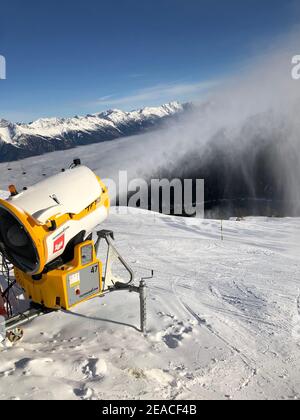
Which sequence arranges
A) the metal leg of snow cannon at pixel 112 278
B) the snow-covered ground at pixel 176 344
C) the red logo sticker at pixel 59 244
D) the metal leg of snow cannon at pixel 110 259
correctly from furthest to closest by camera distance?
the metal leg of snow cannon at pixel 110 259 → the metal leg of snow cannon at pixel 112 278 → the red logo sticker at pixel 59 244 → the snow-covered ground at pixel 176 344

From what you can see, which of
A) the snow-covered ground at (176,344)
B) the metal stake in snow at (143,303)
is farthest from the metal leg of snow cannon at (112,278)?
the snow-covered ground at (176,344)

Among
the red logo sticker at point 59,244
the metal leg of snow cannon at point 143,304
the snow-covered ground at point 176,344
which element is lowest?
the snow-covered ground at point 176,344

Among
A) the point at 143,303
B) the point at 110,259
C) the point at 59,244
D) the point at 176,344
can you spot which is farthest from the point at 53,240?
the point at 176,344

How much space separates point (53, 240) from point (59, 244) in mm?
217

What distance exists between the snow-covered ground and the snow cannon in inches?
34.5

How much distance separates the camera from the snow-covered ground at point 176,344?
4.91 m

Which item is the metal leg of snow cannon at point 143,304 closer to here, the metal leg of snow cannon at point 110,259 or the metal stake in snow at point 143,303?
the metal stake in snow at point 143,303

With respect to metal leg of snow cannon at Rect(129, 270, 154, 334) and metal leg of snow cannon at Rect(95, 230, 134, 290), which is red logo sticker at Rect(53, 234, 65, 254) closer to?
metal leg of snow cannon at Rect(95, 230, 134, 290)

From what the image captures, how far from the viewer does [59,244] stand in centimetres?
588

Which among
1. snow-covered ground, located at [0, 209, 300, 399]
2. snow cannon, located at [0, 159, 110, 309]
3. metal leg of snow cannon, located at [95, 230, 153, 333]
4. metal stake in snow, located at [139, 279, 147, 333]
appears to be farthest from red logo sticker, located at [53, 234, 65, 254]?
snow-covered ground, located at [0, 209, 300, 399]

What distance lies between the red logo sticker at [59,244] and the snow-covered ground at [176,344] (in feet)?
5.84

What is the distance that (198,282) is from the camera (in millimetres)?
10516
